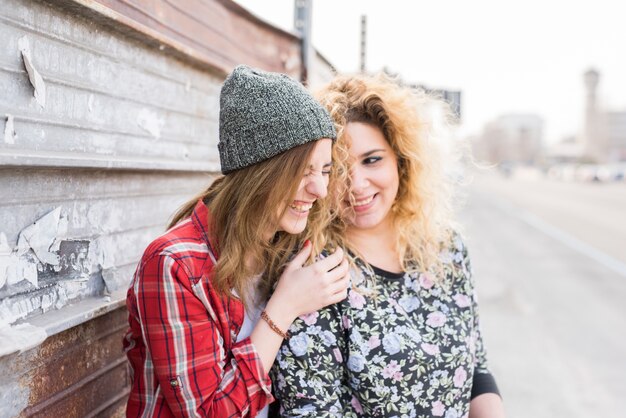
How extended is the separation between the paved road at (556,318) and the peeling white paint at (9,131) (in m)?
3.65

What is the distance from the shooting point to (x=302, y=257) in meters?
1.95

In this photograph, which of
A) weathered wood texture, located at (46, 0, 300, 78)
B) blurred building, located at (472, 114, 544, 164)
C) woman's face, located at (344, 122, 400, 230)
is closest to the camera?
weathered wood texture, located at (46, 0, 300, 78)

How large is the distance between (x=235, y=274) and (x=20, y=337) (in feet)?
1.92

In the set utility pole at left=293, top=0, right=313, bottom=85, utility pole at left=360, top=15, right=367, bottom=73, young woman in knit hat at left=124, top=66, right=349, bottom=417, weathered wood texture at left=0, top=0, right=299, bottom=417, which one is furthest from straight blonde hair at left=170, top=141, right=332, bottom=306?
utility pole at left=360, top=15, right=367, bottom=73

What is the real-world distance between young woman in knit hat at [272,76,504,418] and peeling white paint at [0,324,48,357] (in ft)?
2.33

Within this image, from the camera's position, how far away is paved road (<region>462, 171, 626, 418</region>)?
16.2 feet

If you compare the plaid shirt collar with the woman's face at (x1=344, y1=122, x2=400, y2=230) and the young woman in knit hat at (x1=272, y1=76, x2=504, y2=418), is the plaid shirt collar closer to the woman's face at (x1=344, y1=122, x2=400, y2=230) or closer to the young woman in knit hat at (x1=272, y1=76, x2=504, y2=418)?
the young woman in knit hat at (x1=272, y1=76, x2=504, y2=418)

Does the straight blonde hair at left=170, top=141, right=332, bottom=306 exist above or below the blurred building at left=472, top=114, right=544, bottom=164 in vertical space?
below

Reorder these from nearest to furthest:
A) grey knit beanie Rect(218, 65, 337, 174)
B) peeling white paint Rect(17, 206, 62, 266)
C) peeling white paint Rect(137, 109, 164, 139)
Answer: peeling white paint Rect(17, 206, 62, 266) → grey knit beanie Rect(218, 65, 337, 174) → peeling white paint Rect(137, 109, 164, 139)

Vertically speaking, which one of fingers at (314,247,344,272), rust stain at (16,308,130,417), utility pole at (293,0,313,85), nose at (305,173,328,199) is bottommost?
rust stain at (16,308,130,417)

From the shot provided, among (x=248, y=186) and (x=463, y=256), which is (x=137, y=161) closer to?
(x=248, y=186)

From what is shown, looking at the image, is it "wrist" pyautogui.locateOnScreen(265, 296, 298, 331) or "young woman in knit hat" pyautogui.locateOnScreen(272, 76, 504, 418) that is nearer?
"wrist" pyautogui.locateOnScreen(265, 296, 298, 331)

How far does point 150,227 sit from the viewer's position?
226 cm

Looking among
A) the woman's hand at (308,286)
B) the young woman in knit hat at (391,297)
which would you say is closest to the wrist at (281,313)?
the woman's hand at (308,286)
